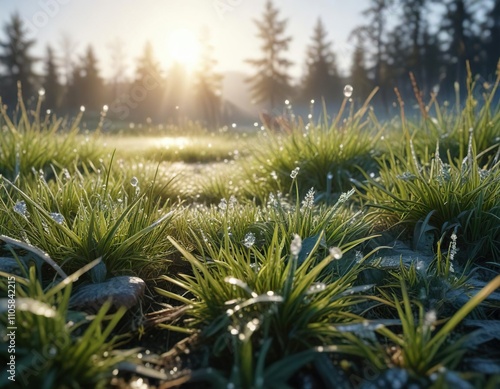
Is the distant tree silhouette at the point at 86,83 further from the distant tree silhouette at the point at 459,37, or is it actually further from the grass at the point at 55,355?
the grass at the point at 55,355

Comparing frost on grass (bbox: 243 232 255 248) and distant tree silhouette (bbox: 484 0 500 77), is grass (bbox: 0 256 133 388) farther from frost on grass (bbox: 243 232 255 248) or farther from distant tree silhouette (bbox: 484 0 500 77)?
distant tree silhouette (bbox: 484 0 500 77)

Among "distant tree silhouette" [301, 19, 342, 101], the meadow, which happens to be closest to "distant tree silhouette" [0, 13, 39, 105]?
"distant tree silhouette" [301, 19, 342, 101]

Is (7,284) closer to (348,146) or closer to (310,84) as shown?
(348,146)

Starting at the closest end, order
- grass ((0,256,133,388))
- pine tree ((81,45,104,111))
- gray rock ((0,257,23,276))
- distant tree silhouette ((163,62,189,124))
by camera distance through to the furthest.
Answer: grass ((0,256,133,388)) < gray rock ((0,257,23,276)) < pine tree ((81,45,104,111)) < distant tree silhouette ((163,62,189,124))

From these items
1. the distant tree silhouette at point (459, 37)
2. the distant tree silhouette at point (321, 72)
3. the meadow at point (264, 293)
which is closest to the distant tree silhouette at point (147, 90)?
the distant tree silhouette at point (321, 72)

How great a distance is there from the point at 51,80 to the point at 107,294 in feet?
144

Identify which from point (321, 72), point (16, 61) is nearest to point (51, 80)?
point (16, 61)

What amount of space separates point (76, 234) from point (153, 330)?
692 millimetres

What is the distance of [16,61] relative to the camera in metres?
35.2

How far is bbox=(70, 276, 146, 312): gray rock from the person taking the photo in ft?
5.88

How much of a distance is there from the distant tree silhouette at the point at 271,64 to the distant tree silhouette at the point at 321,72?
264 inches

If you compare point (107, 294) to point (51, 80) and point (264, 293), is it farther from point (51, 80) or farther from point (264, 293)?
point (51, 80)

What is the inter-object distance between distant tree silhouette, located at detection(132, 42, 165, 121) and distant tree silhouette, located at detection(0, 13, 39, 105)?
469 inches

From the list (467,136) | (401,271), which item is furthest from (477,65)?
(401,271)
